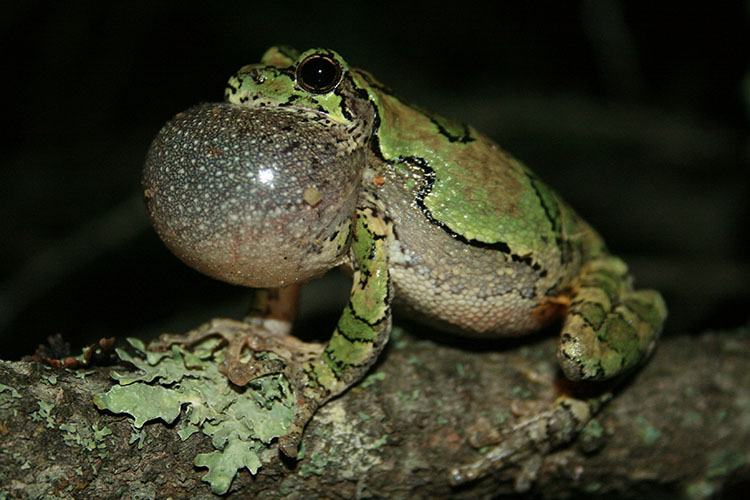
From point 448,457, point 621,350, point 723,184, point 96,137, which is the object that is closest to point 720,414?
point 621,350

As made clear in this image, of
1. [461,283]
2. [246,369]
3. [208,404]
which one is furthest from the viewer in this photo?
[461,283]

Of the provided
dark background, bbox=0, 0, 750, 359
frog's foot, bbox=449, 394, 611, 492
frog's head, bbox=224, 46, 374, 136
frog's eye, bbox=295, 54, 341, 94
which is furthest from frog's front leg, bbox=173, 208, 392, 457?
dark background, bbox=0, 0, 750, 359

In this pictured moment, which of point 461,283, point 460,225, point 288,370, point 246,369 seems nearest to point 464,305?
point 461,283

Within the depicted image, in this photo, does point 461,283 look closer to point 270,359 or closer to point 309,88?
point 270,359

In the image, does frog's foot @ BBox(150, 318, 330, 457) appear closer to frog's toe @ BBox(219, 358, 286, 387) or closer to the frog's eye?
frog's toe @ BBox(219, 358, 286, 387)

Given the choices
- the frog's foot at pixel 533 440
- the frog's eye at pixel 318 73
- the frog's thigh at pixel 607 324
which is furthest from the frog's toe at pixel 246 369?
the frog's thigh at pixel 607 324

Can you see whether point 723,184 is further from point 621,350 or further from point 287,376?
point 287,376

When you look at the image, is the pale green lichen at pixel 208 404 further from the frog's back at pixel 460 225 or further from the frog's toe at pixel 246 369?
the frog's back at pixel 460 225
